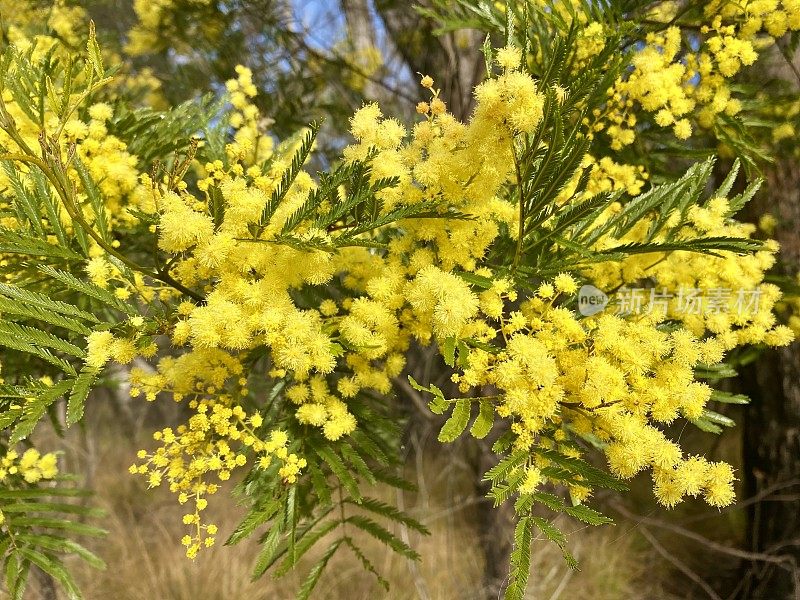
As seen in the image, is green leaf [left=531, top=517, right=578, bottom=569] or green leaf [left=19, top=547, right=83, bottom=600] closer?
green leaf [left=531, top=517, right=578, bottom=569]

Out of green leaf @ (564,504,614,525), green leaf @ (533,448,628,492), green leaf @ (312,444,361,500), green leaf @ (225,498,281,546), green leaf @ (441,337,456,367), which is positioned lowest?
green leaf @ (564,504,614,525)

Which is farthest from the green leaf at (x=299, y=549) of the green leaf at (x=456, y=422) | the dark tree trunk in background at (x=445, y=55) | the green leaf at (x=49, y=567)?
the dark tree trunk in background at (x=445, y=55)

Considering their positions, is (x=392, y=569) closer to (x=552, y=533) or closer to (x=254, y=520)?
(x=254, y=520)

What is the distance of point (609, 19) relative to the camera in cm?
123

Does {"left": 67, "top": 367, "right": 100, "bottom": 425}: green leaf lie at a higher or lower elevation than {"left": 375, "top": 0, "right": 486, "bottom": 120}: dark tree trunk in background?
lower

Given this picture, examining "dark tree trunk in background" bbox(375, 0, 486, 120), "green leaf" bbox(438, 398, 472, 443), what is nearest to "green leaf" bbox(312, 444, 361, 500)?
"green leaf" bbox(438, 398, 472, 443)

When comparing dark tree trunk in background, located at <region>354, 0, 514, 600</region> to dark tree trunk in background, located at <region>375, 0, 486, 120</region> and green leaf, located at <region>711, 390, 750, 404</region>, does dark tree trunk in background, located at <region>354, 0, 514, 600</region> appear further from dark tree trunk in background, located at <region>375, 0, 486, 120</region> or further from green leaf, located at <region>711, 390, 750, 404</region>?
green leaf, located at <region>711, 390, 750, 404</region>

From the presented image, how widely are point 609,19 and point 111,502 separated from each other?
4.75m

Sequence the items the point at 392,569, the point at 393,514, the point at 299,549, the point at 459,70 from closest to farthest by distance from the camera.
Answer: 1. the point at 299,549
2. the point at 393,514
3. the point at 459,70
4. the point at 392,569

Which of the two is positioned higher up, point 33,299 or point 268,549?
point 33,299

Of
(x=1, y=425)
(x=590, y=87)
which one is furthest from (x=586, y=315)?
(x=1, y=425)

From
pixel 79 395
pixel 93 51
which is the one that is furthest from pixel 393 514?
pixel 93 51

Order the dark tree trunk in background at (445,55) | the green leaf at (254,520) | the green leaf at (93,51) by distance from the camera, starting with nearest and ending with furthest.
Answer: the green leaf at (93,51), the green leaf at (254,520), the dark tree trunk in background at (445,55)

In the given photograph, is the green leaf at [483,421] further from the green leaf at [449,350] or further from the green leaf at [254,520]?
A: the green leaf at [254,520]
